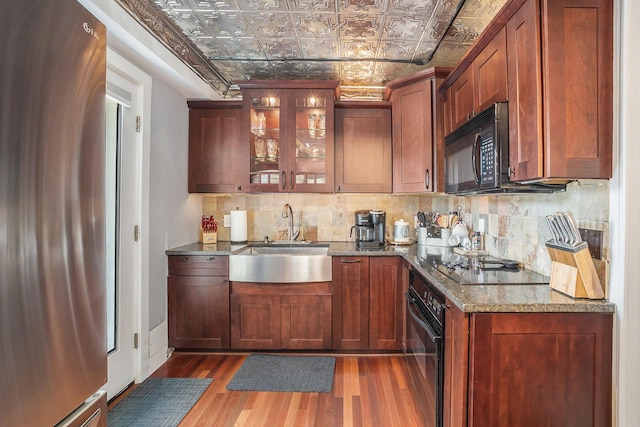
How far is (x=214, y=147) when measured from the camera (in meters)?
3.31

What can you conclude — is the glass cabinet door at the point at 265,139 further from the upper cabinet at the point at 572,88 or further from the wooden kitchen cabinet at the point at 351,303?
the upper cabinet at the point at 572,88

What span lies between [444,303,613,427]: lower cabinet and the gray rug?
1304mm

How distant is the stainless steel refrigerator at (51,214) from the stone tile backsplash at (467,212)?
1.90 metres

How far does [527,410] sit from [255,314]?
2.08 meters

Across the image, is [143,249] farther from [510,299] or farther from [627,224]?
[627,224]

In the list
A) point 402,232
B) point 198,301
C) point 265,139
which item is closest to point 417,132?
point 402,232

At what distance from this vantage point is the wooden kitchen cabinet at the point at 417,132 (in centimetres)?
271

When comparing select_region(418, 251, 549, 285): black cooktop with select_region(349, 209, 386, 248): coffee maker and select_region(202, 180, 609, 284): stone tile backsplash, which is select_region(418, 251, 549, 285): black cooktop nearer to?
select_region(202, 180, 609, 284): stone tile backsplash

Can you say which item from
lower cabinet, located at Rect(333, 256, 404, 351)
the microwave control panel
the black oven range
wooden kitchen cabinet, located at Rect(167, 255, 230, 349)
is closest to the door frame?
wooden kitchen cabinet, located at Rect(167, 255, 230, 349)

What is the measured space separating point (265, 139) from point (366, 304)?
1.78 meters

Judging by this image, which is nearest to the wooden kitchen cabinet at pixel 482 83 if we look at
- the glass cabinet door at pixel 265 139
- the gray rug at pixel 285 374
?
the glass cabinet door at pixel 265 139

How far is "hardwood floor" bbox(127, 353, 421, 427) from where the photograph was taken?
2008 millimetres

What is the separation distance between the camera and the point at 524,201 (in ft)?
6.57

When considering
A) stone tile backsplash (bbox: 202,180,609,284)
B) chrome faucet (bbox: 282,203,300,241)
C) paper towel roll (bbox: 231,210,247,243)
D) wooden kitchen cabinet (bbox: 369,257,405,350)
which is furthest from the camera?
chrome faucet (bbox: 282,203,300,241)
